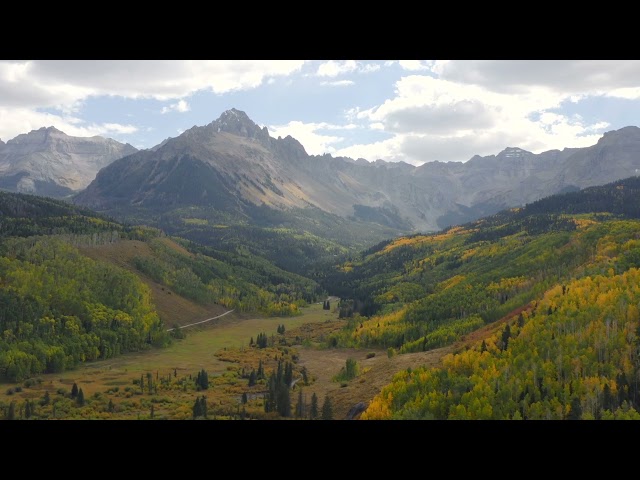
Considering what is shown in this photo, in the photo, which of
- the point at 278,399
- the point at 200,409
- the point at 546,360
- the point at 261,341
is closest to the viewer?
the point at 546,360

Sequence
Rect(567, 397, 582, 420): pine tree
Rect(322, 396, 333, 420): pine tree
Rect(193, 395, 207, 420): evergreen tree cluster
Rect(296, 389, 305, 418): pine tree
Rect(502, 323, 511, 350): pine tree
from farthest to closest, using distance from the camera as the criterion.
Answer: Rect(502, 323, 511, 350): pine tree → Rect(296, 389, 305, 418): pine tree → Rect(193, 395, 207, 420): evergreen tree cluster → Rect(322, 396, 333, 420): pine tree → Rect(567, 397, 582, 420): pine tree

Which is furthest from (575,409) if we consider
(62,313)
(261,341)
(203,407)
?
(62,313)

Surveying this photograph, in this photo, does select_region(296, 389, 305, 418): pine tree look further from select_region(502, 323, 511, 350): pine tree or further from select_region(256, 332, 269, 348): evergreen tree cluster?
select_region(256, 332, 269, 348): evergreen tree cluster

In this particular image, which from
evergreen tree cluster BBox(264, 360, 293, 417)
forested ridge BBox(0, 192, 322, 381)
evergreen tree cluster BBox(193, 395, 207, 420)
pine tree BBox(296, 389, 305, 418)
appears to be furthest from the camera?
forested ridge BBox(0, 192, 322, 381)

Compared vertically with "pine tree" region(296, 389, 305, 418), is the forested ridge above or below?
above

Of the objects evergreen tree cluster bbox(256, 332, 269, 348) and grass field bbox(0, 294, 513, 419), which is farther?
evergreen tree cluster bbox(256, 332, 269, 348)

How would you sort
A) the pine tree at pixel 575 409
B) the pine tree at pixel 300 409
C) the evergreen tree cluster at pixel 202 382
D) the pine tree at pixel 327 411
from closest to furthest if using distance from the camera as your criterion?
1. the pine tree at pixel 575 409
2. the pine tree at pixel 327 411
3. the pine tree at pixel 300 409
4. the evergreen tree cluster at pixel 202 382

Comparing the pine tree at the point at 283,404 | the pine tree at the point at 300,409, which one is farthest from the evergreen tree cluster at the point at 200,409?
the pine tree at the point at 300,409

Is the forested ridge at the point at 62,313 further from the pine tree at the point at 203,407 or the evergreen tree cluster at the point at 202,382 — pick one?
the pine tree at the point at 203,407

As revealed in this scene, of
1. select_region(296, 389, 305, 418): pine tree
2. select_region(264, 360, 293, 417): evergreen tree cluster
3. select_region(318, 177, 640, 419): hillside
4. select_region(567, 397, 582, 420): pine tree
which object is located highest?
select_region(318, 177, 640, 419): hillside

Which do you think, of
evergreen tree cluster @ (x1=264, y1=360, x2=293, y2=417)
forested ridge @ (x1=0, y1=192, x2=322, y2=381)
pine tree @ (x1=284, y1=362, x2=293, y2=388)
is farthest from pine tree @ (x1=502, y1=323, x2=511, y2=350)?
forested ridge @ (x1=0, y1=192, x2=322, y2=381)

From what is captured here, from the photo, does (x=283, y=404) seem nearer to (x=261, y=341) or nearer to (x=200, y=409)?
(x=200, y=409)

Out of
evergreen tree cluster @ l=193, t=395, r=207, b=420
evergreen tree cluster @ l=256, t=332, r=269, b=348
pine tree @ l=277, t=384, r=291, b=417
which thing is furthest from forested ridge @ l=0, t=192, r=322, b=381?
pine tree @ l=277, t=384, r=291, b=417
